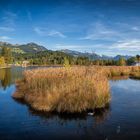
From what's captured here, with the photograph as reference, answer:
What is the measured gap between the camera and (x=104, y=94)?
21.9 meters

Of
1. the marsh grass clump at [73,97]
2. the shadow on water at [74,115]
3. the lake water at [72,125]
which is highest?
the marsh grass clump at [73,97]

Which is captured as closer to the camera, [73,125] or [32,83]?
[73,125]

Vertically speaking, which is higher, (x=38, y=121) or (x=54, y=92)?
(x=54, y=92)

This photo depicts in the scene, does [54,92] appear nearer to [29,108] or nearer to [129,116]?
[29,108]

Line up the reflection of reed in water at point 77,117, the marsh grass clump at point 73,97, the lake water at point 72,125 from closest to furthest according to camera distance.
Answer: the lake water at point 72,125 → the reflection of reed in water at point 77,117 → the marsh grass clump at point 73,97

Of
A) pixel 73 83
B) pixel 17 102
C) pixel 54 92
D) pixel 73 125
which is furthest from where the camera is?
pixel 17 102

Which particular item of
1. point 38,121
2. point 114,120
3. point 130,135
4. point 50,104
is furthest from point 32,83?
point 130,135

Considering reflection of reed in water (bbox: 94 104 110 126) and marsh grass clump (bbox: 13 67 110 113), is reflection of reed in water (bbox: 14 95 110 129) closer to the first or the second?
reflection of reed in water (bbox: 94 104 110 126)

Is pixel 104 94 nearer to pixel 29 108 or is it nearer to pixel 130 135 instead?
pixel 29 108

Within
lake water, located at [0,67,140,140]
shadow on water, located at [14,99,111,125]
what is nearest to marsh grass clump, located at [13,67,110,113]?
shadow on water, located at [14,99,111,125]

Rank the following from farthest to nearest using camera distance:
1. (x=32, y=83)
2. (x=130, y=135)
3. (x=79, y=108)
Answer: (x=32, y=83) < (x=79, y=108) < (x=130, y=135)

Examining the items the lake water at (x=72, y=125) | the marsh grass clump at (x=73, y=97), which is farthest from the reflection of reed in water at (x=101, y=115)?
the marsh grass clump at (x=73, y=97)

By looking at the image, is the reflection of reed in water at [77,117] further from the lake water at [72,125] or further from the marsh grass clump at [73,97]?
the marsh grass clump at [73,97]

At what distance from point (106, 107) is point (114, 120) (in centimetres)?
358
